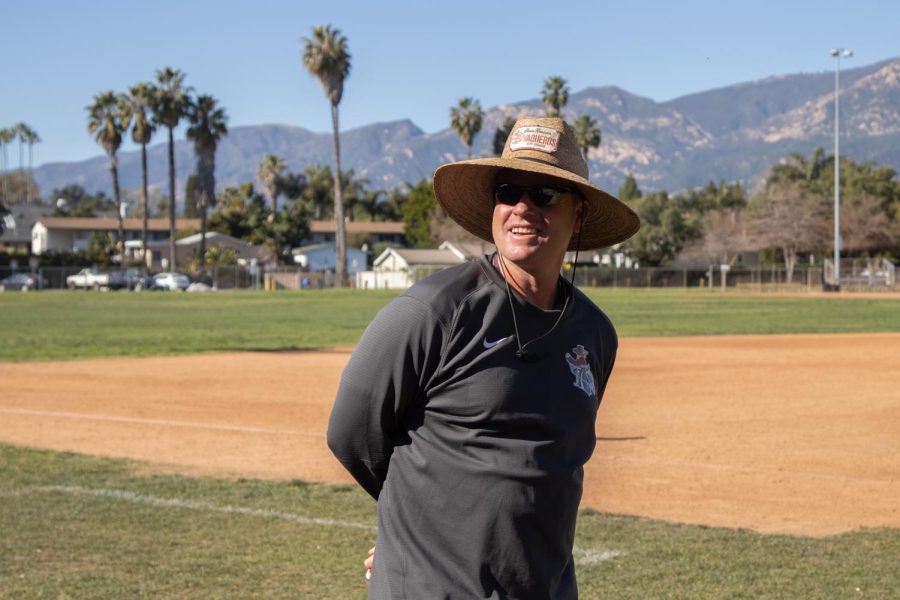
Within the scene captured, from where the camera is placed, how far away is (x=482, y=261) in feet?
11.4

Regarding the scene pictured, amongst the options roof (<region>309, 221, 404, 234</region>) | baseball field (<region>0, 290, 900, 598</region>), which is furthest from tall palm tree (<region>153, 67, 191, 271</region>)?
baseball field (<region>0, 290, 900, 598</region>)

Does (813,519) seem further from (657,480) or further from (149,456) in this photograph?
(149,456)

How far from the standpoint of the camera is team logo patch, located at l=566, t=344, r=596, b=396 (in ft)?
11.4

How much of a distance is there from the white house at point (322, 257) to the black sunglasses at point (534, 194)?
119 m

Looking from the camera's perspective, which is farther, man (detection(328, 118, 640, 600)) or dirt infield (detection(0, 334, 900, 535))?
dirt infield (detection(0, 334, 900, 535))

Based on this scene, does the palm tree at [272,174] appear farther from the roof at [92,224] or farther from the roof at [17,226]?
the roof at [17,226]

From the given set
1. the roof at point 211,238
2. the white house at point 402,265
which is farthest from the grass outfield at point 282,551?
the roof at point 211,238

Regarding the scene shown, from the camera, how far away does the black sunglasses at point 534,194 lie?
352 centimetres

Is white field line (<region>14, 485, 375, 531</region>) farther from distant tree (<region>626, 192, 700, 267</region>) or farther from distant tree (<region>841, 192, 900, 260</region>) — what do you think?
distant tree (<region>626, 192, 700, 267</region>)

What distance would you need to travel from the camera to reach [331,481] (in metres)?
10.5

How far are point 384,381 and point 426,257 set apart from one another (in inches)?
4053

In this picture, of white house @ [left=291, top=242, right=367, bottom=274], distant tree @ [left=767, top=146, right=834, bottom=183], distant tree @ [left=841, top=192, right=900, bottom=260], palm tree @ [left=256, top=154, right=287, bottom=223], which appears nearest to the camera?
distant tree @ [left=841, top=192, right=900, bottom=260]

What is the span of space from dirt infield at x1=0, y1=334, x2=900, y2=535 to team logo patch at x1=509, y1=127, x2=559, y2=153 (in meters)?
5.78

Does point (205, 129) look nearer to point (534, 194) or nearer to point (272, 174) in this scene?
point (272, 174)
